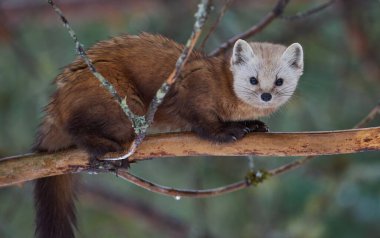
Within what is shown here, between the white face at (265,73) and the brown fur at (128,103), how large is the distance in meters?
0.12

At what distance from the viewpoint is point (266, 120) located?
275 inches

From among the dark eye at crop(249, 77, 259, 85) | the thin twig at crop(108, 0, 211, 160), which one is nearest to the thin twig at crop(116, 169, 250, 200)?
the thin twig at crop(108, 0, 211, 160)

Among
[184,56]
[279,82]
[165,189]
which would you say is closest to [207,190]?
[165,189]

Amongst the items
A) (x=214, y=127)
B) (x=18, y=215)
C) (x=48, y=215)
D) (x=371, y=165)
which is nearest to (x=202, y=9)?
(x=214, y=127)

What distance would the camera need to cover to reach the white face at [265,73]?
4902 millimetres

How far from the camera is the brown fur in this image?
15.7ft

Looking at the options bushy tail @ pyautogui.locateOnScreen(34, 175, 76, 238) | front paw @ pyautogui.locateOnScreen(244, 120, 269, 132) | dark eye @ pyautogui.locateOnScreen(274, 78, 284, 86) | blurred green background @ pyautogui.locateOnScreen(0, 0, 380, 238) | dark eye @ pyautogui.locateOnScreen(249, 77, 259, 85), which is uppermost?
blurred green background @ pyautogui.locateOnScreen(0, 0, 380, 238)

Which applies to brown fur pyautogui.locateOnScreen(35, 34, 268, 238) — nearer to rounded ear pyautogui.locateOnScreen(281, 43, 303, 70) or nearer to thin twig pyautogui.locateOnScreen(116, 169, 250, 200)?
thin twig pyautogui.locateOnScreen(116, 169, 250, 200)

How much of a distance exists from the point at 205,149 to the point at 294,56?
35.9 inches

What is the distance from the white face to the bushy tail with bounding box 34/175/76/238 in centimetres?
128

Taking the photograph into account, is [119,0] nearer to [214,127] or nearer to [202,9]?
[214,127]

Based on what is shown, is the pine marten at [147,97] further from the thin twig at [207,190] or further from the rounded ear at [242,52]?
the thin twig at [207,190]

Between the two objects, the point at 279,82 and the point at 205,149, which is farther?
the point at 279,82

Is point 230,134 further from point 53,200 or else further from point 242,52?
point 53,200
